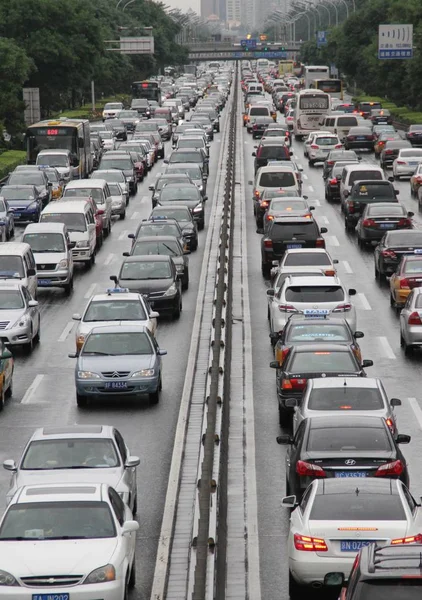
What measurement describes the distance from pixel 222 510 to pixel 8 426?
6602 millimetres

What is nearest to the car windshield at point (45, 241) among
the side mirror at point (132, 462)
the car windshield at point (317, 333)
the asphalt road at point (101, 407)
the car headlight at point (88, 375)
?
the asphalt road at point (101, 407)

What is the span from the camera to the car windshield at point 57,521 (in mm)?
13688

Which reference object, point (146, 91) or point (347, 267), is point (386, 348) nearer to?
point (347, 267)

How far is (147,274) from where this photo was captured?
32.5 metres

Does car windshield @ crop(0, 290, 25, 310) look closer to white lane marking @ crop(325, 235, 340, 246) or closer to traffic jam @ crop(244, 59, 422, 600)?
traffic jam @ crop(244, 59, 422, 600)

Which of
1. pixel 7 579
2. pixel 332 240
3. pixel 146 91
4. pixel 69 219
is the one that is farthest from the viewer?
pixel 146 91

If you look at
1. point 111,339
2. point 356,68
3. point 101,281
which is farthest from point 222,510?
point 356,68

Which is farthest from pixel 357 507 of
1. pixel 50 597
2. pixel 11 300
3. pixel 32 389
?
pixel 11 300

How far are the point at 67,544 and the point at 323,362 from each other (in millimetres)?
8597

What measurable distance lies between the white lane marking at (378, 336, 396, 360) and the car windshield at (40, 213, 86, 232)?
44.3ft

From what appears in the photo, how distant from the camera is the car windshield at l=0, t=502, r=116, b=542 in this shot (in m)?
13.7

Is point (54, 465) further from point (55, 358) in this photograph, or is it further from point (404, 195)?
point (404, 195)

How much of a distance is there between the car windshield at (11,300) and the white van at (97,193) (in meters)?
17.4

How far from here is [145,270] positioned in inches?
1286
